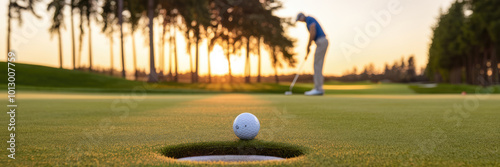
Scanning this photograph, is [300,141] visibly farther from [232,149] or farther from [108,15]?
[108,15]

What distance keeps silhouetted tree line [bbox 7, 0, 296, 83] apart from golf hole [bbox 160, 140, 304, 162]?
27.9m

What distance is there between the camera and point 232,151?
11.6 ft

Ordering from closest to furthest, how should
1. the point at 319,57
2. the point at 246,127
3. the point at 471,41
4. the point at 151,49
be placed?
1. the point at 246,127
2. the point at 319,57
3. the point at 151,49
4. the point at 471,41

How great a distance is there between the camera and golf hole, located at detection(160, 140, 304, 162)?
3.36 metres

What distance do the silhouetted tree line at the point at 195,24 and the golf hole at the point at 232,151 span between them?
91.4ft

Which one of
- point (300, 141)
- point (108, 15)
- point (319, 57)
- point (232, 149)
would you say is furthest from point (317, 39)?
point (108, 15)

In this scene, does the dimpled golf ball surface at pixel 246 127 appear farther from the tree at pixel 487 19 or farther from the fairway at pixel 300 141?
the tree at pixel 487 19

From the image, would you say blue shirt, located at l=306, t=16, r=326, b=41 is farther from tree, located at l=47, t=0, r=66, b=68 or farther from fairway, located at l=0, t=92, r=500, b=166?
tree, located at l=47, t=0, r=66, b=68

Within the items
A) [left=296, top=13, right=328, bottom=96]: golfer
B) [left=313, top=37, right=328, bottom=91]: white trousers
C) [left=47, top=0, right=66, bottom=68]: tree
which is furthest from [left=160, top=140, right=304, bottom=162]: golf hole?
[left=47, top=0, right=66, bottom=68]: tree

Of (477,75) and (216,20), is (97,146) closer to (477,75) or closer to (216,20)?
(216,20)

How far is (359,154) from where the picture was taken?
9.87 feet

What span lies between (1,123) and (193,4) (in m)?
26.3

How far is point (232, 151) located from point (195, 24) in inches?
1300

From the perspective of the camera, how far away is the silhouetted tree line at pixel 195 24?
32125 mm
